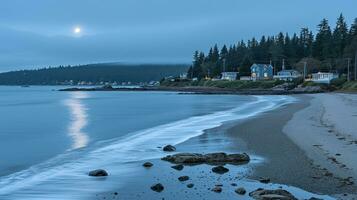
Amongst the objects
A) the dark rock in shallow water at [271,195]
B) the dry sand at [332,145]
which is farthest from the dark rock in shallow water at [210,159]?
the dark rock in shallow water at [271,195]

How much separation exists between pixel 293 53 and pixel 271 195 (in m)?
116

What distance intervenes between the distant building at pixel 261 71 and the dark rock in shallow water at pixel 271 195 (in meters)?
108

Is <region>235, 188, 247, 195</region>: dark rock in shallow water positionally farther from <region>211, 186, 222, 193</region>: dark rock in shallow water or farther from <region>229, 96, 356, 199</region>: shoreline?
<region>229, 96, 356, 199</region>: shoreline

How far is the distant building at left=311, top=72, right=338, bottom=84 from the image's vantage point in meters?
87.8

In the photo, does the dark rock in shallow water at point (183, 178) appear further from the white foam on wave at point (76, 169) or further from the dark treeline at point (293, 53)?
the dark treeline at point (293, 53)

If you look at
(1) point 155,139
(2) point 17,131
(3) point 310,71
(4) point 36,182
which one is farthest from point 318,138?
(3) point 310,71

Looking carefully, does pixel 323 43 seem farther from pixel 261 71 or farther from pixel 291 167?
pixel 291 167

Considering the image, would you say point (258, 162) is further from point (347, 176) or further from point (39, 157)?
point (39, 157)

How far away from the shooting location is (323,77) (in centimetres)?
9162

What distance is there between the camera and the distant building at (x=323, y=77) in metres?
87.8

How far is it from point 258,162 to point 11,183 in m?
5.84

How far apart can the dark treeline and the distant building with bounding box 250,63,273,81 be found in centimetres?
398

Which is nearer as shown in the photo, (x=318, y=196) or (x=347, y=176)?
(x=318, y=196)

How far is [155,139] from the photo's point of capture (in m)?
18.9
